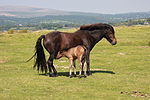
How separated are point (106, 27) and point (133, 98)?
8.50 meters

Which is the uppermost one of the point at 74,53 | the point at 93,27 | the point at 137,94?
the point at 93,27

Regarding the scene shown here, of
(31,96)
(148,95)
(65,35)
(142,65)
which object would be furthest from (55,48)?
(142,65)

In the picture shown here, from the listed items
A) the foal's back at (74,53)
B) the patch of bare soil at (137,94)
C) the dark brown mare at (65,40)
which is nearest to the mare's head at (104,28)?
the dark brown mare at (65,40)

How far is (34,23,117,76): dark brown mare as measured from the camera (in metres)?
18.8

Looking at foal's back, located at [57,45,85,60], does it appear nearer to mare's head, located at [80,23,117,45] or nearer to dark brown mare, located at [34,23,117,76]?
dark brown mare, located at [34,23,117,76]

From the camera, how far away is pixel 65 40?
1905 cm

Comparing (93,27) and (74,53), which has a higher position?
(93,27)

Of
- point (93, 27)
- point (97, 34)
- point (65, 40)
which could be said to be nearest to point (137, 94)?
point (65, 40)

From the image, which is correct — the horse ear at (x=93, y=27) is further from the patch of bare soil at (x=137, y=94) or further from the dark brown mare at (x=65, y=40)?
the patch of bare soil at (x=137, y=94)

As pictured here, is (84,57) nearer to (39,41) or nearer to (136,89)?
(39,41)

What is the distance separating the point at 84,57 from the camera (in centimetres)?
1911

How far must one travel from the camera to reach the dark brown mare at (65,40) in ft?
61.5

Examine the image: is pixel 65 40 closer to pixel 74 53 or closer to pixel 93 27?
pixel 74 53

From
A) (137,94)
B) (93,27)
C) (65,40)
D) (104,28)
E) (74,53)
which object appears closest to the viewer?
(137,94)
